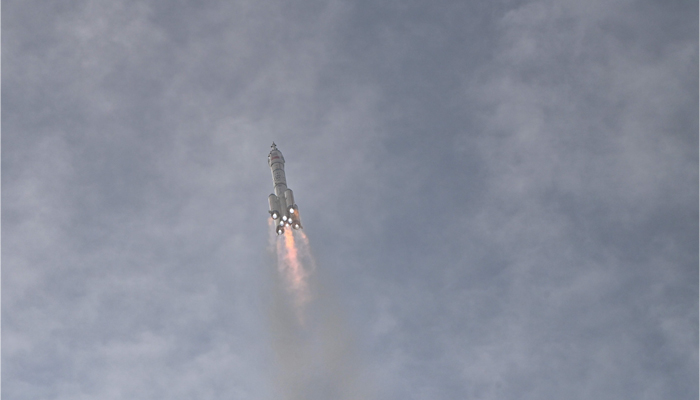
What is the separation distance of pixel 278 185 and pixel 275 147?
963 cm

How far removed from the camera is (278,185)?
307ft

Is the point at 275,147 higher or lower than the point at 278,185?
higher

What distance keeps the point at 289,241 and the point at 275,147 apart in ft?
50.8

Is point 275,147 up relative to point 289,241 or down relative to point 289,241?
up

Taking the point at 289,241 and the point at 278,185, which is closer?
the point at 278,185

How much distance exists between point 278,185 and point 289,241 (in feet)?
38.8

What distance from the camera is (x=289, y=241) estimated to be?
101125 millimetres

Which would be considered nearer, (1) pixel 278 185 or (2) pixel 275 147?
(1) pixel 278 185

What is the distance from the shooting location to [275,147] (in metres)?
101
